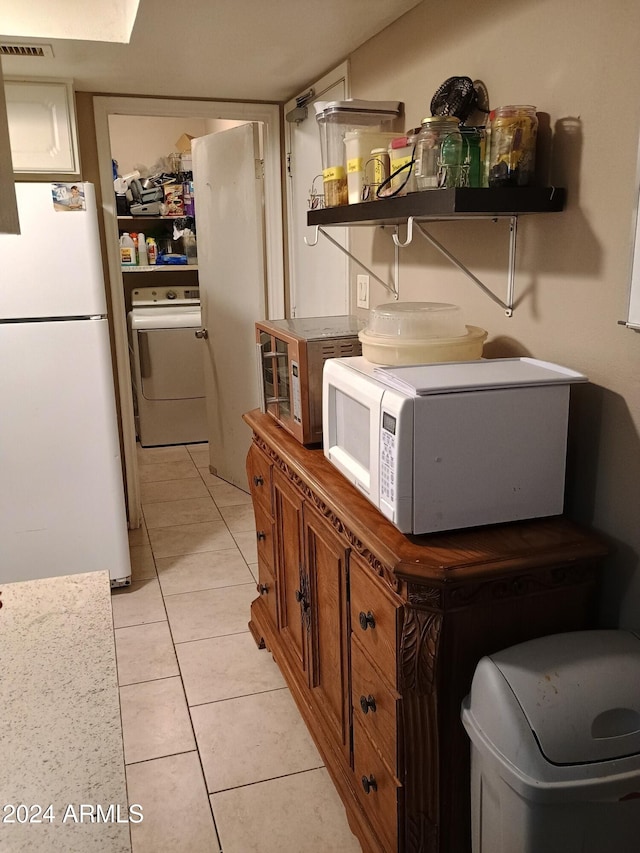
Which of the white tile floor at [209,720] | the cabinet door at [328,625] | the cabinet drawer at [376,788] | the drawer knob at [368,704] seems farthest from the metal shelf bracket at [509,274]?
the white tile floor at [209,720]

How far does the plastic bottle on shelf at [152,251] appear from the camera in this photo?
5.29m

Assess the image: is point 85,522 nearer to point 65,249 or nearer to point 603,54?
point 65,249

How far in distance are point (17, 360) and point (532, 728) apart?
2.34m

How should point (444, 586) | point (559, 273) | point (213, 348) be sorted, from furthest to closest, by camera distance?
point (213, 348) → point (559, 273) → point (444, 586)

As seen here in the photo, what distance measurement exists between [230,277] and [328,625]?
2614mm

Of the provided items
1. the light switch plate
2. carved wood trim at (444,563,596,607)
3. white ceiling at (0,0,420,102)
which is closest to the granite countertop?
carved wood trim at (444,563,596,607)

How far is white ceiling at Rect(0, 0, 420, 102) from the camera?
2.14 m

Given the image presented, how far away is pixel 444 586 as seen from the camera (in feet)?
4.40

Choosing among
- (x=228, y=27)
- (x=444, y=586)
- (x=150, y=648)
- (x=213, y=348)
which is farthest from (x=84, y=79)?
(x=444, y=586)

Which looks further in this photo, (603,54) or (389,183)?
(389,183)

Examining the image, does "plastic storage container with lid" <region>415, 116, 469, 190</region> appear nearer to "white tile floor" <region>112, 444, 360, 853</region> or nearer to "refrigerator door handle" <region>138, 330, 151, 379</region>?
"white tile floor" <region>112, 444, 360, 853</region>

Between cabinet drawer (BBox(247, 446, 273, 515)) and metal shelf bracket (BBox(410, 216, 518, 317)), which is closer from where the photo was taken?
metal shelf bracket (BBox(410, 216, 518, 317))

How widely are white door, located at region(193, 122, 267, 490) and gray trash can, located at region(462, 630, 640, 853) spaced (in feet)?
9.33

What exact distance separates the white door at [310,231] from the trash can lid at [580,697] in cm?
182
